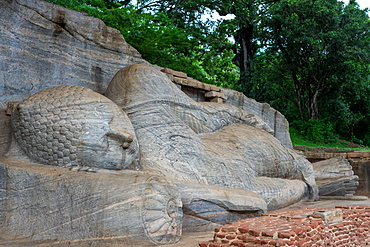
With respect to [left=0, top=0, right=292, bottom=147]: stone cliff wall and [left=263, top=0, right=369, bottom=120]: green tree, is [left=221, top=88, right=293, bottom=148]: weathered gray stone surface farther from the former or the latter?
[left=263, top=0, right=369, bottom=120]: green tree

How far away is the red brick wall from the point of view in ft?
9.89

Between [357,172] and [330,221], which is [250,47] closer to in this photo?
[357,172]

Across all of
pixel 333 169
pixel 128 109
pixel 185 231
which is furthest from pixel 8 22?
pixel 333 169

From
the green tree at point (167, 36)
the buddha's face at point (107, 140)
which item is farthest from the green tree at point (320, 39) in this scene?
the buddha's face at point (107, 140)

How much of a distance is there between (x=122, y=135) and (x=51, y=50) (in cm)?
187

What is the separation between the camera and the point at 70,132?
364 cm

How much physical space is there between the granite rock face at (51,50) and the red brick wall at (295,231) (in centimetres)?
285

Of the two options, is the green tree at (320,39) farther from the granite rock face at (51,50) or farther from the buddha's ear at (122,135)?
the buddha's ear at (122,135)

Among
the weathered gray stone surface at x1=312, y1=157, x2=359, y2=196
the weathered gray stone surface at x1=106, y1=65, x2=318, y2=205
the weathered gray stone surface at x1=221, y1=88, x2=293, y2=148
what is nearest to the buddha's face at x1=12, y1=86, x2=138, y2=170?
the weathered gray stone surface at x1=106, y1=65, x2=318, y2=205

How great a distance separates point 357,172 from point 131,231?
653 cm

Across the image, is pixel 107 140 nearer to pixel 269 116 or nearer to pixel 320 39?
pixel 269 116

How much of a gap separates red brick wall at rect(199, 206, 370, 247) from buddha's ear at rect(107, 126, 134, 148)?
1.20 m

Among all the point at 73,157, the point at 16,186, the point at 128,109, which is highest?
the point at 128,109

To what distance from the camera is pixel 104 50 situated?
5.58 meters
